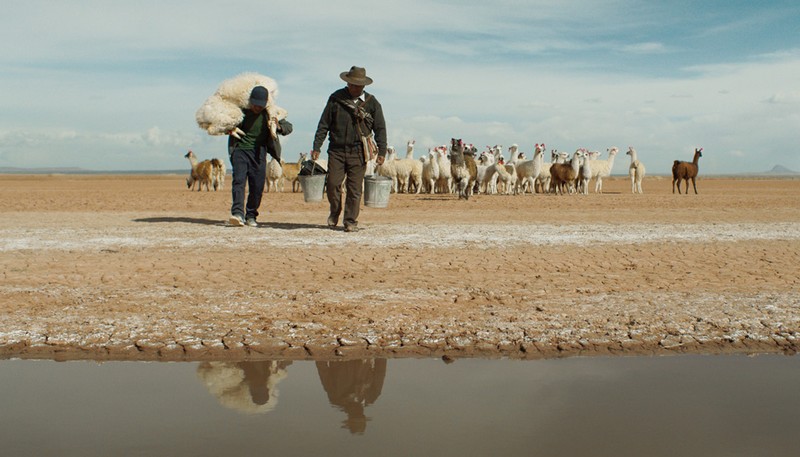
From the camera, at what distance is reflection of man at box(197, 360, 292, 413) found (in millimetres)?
4098

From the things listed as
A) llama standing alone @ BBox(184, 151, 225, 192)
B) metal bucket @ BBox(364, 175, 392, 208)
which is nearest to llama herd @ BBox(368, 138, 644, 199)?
llama standing alone @ BBox(184, 151, 225, 192)

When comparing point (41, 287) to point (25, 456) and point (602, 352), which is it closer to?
point (25, 456)

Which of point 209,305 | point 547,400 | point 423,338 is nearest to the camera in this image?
point 547,400

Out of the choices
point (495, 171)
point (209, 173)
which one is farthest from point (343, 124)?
point (209, 173)

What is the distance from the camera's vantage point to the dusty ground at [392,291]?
17.6 feet

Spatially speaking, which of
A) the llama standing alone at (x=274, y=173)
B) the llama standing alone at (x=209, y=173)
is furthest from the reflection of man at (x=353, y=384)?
the llama standing alone at (x=209, y=173)

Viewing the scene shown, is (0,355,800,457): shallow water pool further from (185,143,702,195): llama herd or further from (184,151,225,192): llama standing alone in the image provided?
(184,151,225,192): llama standing alone

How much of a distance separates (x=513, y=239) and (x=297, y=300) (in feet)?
16.6

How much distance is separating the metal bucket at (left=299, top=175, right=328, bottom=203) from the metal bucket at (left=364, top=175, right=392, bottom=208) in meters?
0.77

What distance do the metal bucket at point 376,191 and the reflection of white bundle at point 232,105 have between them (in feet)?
5.87

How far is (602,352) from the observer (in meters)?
5.23

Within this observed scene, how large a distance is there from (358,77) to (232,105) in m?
2.45

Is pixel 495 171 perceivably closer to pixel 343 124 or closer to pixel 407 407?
pixel 343 124

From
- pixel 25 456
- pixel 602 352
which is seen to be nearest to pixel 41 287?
pixel 25 456
